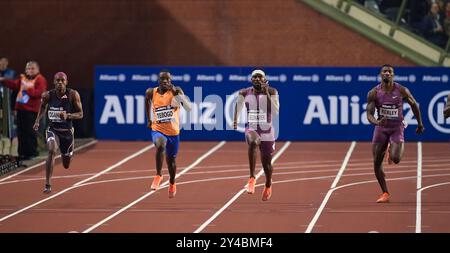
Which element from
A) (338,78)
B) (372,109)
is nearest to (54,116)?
(372,109)

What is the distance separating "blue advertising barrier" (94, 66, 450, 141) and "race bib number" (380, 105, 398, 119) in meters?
8.84

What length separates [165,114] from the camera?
745 inches

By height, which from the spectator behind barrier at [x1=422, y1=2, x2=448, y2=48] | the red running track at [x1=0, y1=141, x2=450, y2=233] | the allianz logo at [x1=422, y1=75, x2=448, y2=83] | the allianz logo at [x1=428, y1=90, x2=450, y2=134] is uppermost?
the spectator behind barrier at [x1=422, y1=2, x2=448, y2=48]

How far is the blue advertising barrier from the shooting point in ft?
89.2

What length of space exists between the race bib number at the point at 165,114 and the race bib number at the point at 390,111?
337 centimetres

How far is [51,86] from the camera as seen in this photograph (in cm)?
3022

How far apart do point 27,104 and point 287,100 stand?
675 cm

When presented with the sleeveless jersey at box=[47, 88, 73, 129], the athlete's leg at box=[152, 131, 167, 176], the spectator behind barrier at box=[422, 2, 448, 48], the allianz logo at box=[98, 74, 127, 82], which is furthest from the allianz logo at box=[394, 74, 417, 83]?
the sleeveless jersey at box=[47, 88, 73, 129]

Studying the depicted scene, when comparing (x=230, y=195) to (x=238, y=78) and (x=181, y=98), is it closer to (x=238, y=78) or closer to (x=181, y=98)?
(x=181, y=98)

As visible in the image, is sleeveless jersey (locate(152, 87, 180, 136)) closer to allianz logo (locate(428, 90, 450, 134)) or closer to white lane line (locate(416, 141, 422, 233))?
white lane line (locate(416, 141, 422, 233))

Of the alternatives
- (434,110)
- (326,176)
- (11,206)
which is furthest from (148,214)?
(434,110)

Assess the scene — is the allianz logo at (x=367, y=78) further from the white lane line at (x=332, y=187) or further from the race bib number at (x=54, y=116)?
the race bib number at (x=54, y=116)

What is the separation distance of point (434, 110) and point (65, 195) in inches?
423
